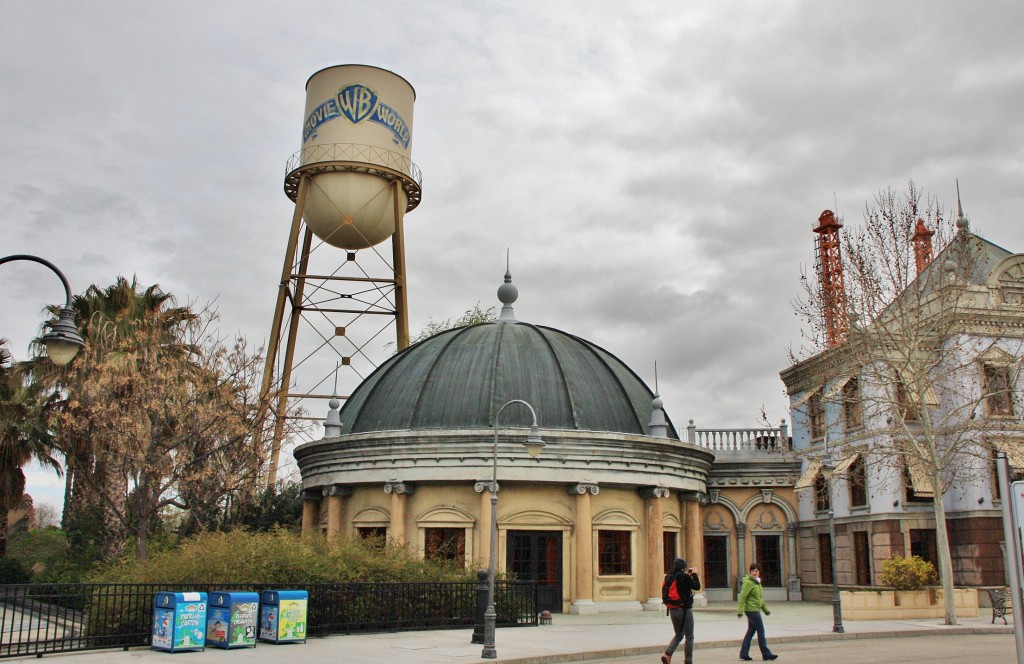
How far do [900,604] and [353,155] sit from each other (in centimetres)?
2738

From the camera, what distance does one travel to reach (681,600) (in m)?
15.2

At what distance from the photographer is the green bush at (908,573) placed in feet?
87.1

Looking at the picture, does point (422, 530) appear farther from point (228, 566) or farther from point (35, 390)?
point (35, 390)

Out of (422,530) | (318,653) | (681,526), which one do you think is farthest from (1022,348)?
(318,653)

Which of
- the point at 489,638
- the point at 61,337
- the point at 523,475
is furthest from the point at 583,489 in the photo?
the point at 61,337

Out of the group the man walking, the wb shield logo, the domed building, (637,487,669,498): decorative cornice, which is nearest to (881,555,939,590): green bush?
the domed building

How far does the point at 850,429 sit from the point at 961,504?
13.5ft

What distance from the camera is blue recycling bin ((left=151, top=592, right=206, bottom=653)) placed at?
52.2ft

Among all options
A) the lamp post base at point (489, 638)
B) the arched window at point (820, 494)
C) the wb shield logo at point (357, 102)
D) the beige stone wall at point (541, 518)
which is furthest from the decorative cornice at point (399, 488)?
the wb shield logo at point (357, 102)

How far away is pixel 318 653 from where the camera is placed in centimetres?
1616

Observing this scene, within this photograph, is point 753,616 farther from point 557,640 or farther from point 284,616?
point 284,616

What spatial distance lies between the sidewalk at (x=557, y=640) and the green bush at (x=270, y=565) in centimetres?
157

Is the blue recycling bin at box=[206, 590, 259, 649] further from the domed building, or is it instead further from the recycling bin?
the domed building

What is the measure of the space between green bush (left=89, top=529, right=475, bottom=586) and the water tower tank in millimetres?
20520
